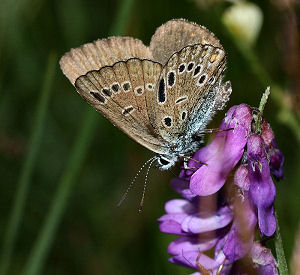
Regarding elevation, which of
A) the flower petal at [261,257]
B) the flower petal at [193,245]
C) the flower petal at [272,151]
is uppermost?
the flower petal at [272,151]

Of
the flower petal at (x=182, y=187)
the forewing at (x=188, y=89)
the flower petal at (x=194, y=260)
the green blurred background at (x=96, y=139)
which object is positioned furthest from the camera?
the green blurred background at (x=96, y=139)

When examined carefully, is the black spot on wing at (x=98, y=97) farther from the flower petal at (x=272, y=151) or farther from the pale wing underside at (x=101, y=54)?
the flower petal at (x=272, y=151)

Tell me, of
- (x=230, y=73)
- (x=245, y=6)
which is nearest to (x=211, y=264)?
(x=245, y=6)

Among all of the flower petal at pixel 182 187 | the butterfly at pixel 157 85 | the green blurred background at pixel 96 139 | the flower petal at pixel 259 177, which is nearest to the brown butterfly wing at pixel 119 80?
the butterfly at pixel 157 85

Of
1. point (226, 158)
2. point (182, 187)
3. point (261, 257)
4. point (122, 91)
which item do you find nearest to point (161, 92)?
point (122, 91)

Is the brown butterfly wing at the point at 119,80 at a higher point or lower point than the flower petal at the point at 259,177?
higher

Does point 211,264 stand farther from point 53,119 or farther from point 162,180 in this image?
point 53,119

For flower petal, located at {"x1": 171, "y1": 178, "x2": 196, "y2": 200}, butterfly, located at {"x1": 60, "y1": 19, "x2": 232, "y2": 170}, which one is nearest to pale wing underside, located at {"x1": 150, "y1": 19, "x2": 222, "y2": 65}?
butterfly, located at {"x1": 60, "y1": 19, "x2": 232, "y2": 170}
